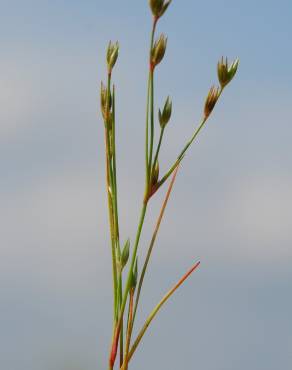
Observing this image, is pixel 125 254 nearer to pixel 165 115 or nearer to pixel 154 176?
pixel 154 176

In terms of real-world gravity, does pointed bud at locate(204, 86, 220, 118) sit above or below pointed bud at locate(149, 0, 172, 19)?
below

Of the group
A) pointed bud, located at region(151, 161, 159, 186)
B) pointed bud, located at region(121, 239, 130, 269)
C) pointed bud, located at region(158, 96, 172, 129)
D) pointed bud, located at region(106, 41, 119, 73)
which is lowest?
pointed bud, located at region(121, 239, 130, 269)

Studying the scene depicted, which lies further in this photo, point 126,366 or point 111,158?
point 111,158

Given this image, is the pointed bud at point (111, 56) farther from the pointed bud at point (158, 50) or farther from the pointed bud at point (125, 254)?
the pointed bud at point (125, 254)

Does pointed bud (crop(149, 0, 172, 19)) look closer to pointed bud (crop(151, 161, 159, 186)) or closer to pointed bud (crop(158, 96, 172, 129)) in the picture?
pointed bud (crop(158, 96, 172, 129))

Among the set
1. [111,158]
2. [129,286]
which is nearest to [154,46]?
[111,158]

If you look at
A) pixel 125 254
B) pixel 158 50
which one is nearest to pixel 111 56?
pixel 158 50

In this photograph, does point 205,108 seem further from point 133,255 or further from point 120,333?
point 120,333
